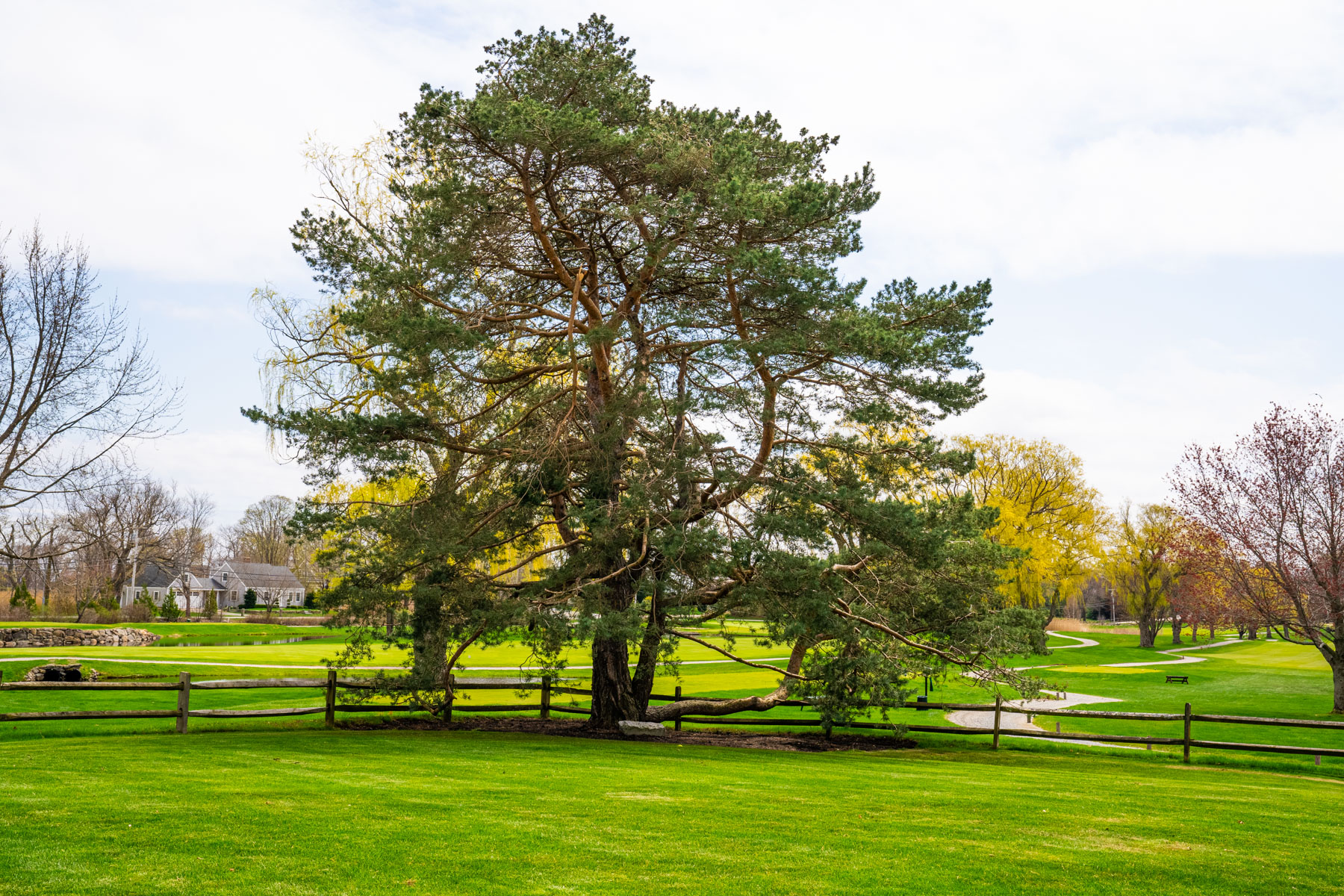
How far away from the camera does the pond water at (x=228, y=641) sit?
124 feet

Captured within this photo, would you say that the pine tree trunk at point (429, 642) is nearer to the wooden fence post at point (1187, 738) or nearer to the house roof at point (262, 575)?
the wooden fence post at point (1187, 738)

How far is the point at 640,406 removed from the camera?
14.0 m

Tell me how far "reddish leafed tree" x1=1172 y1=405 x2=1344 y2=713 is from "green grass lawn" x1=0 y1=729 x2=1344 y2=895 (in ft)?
44.4

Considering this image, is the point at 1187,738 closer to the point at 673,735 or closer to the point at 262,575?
the point at 673,735

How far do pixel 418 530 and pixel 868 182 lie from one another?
846 cm

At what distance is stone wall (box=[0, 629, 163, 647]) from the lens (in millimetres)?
33562

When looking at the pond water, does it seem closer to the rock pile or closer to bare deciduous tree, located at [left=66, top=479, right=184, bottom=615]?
bare deciduous tree, located at [left=66, top=479, right=184, bottom=615]

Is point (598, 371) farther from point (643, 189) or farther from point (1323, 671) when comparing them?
point (1323, 671)

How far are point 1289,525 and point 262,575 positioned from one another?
281 ft

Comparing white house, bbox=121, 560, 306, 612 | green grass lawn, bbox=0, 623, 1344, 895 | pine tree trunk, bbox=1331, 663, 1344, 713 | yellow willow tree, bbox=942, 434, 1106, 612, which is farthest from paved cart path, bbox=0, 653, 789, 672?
white house, bbox=121, 560, 306, 612

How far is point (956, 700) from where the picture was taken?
87.4 feet

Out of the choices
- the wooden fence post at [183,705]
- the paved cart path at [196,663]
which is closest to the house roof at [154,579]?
the paved cart path at [196,663]

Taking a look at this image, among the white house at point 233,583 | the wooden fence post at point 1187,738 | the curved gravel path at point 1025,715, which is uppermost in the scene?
the wooden fence post at point 1187,738

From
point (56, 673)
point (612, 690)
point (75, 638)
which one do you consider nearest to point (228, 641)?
point (75, 638)
